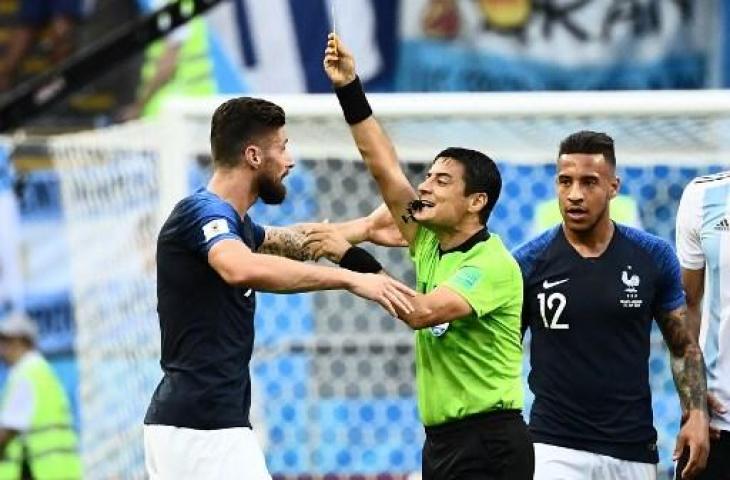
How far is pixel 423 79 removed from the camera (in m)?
14.9

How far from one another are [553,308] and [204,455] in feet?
4.73

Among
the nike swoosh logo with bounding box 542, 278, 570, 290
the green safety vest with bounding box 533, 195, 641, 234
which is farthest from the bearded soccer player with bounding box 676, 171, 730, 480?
the green safety vest with bounding box 533, 195, 641, 234

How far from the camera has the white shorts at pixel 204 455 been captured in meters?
→ 6.37

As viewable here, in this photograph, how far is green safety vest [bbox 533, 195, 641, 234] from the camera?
8891 millimetres

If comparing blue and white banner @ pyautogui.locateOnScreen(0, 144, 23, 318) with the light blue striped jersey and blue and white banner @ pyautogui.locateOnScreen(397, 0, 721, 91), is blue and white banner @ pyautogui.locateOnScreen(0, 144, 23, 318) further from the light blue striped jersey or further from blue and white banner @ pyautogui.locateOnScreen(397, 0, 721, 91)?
the light blue striped jersey

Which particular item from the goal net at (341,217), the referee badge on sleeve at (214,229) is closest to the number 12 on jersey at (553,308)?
the referee badge on sleeve at (214,229)

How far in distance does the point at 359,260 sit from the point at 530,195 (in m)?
2.56

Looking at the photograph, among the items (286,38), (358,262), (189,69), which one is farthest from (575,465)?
(286,38)

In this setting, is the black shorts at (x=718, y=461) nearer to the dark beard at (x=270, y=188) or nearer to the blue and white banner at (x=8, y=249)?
the dark beard at (x=270, y=188)

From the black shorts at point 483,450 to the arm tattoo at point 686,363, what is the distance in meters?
0.78

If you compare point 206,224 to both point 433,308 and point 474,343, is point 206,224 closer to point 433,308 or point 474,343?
point 433,308

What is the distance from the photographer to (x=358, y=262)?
→ 6.69 meters

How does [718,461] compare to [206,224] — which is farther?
[718,461]

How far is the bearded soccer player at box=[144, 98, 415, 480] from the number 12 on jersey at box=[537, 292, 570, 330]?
Answer: 39.6 inches
